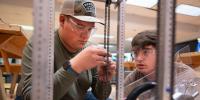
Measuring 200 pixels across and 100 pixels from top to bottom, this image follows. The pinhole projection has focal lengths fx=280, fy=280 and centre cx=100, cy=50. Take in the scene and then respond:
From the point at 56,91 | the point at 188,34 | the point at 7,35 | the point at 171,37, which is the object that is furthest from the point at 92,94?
the point at 188,34

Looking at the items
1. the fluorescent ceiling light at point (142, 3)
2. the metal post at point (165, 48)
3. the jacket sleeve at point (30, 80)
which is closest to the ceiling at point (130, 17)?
the fluorescent ceiling light at point (142, 3)

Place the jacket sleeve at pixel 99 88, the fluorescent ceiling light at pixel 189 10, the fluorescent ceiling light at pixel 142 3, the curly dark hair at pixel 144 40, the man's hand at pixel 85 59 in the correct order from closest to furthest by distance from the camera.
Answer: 1. the man's hand at pixel 85 59
2. the jacket sleeve at pixel 99 88
3. the curly dark hair at pixel 144 40
4. the fluorescent ceiling light at pixel 142 3
5. the fluorescent ceiling light at pixel 189 10

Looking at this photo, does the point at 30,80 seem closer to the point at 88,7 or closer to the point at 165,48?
the point at 88,7

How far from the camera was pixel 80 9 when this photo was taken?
1.67 meters

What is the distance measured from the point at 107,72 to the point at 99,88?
0.76 ft

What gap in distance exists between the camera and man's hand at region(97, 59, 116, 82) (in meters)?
1.65

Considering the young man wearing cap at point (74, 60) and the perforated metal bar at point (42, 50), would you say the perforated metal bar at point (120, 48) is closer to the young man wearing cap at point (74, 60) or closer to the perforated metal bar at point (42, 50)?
the young man wearing cap at point (74, 60)

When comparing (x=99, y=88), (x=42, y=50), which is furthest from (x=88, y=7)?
(x=42, y=50)

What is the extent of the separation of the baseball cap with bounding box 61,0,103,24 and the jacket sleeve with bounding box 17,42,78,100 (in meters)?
0.32

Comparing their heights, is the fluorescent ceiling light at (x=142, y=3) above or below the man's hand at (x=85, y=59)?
above

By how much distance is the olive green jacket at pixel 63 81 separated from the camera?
142 cm

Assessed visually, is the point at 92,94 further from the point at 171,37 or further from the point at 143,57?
the point at 171,37

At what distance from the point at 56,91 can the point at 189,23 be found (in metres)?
7.92

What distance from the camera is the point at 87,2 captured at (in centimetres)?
174
